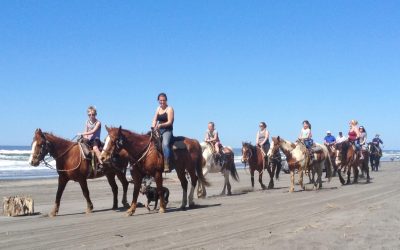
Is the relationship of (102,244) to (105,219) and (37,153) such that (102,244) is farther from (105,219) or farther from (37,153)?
(37,153)

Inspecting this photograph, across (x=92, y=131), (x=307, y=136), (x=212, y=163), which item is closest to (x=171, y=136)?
(x=92, y=131)

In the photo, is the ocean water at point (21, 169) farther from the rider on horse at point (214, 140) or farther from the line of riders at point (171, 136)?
the rider on horse at point (214, 140)

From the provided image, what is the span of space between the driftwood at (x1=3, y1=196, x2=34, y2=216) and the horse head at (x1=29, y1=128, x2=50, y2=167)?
3.50 ft

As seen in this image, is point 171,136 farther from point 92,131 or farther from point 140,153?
point 92,131

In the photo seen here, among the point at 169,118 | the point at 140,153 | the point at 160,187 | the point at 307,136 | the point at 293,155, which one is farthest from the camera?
the point at 307,136

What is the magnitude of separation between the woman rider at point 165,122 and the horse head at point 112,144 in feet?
3.34

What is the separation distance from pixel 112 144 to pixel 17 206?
3.05 meters

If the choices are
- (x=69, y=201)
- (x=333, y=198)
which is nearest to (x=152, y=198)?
(x=69, y=201)

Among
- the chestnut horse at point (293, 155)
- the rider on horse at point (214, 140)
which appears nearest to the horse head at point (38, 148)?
the rider on horse at point (214, 140)

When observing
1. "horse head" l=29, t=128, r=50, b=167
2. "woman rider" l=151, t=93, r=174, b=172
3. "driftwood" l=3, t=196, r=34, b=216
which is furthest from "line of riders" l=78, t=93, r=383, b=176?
"driftwood" l=3, t=196, r=34, b=216

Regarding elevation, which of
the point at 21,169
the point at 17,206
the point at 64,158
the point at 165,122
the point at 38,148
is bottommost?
the point at 17,206

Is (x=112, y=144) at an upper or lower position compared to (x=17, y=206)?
upper

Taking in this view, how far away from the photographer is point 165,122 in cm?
1222

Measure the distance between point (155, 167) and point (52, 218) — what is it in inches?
105
